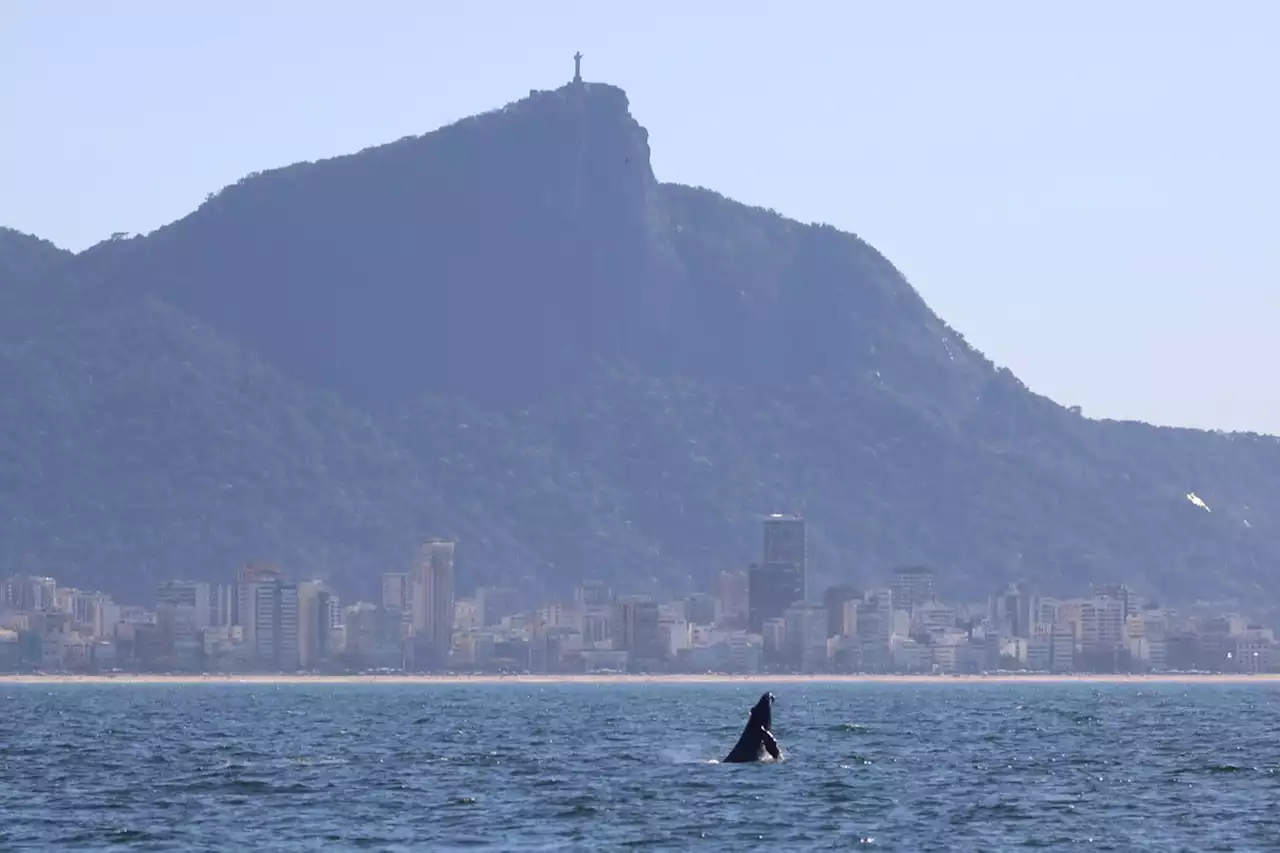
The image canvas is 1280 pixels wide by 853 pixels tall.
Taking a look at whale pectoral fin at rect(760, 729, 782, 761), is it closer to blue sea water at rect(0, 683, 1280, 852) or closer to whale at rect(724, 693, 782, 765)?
whale at rect(724, 693, 782, 765)

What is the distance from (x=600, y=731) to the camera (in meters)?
175

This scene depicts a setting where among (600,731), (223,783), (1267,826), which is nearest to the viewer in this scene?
(1267,826)

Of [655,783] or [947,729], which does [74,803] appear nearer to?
[655,783]

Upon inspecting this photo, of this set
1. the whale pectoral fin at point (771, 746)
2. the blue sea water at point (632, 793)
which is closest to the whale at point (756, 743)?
the whale pectoral fin at point (771, 746)

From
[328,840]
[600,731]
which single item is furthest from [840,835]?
[600,731]

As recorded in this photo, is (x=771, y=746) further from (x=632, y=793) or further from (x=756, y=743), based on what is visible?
(x=632, y=793)

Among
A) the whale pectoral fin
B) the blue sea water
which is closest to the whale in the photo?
the whale pectoral fin

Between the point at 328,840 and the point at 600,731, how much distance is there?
89683 millimetres

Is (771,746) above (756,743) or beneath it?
beneath

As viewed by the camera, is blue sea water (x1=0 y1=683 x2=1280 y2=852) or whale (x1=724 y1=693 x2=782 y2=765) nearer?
blue sea water (x1=0 y1=683 x2=1280 y2=852)

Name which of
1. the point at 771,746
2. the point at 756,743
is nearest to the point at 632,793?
the point at 756,743

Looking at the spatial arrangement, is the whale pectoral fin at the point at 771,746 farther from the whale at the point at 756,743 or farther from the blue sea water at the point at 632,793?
the blue sea water at the point at 632,793

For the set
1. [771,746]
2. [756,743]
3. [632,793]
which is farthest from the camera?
[771,746]

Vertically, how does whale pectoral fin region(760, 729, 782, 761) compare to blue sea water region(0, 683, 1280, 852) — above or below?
above
